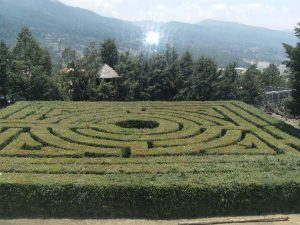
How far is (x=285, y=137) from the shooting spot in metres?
30.3

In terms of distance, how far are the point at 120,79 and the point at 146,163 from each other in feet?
98.0

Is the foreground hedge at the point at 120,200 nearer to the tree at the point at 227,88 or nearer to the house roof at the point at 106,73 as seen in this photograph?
the house roof at the point at 106,73

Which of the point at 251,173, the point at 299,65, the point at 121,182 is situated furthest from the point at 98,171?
the point at 299,65

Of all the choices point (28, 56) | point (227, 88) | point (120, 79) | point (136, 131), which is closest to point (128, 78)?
point (120, 79)

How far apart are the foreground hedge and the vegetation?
2839cm

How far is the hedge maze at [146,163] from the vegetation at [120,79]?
1263 cm

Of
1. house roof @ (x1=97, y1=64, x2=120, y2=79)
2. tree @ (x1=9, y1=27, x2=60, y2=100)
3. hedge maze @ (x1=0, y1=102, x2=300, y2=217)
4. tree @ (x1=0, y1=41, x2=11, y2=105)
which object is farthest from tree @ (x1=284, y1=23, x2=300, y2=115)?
tree @ (x1=0, y1=41, x2=11, y2=105)

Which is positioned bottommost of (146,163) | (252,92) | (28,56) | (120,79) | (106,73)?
(146,163)

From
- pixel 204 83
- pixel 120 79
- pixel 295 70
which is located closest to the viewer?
pixel 295 70

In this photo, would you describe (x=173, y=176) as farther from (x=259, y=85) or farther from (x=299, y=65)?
(x=259, y=85)

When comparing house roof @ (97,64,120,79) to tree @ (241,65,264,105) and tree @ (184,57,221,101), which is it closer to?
tree @ (184,57,221,101)

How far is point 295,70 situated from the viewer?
37.5 metres

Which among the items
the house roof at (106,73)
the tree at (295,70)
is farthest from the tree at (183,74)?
the tree at (295,70)

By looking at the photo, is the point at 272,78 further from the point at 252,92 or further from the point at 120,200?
→ the point at 120,200
